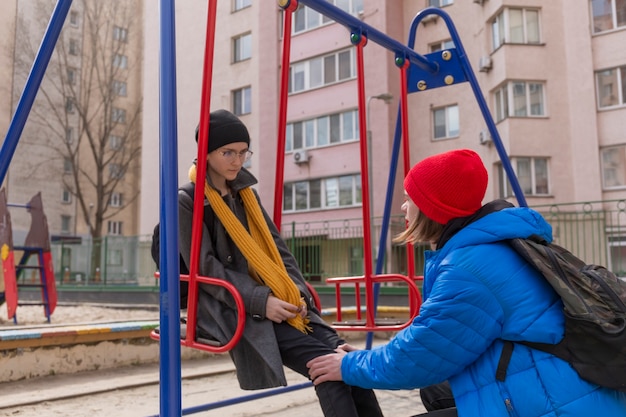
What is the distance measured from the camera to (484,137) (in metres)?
17.3

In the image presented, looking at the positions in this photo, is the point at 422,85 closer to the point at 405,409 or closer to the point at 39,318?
the point at 405,409

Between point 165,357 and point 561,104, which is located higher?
point 561,104

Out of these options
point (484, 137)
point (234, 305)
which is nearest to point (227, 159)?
point (234, 305)

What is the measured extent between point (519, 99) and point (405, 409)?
49.2 feet

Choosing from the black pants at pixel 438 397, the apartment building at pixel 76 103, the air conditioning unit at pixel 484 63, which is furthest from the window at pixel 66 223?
the black pants at pixel 438 397

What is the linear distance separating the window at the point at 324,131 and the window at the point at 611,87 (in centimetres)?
693

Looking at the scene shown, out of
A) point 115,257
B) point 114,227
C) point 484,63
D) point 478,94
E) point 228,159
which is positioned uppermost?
point 484,63

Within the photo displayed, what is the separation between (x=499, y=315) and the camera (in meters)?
1.33

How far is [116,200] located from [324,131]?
17.6m

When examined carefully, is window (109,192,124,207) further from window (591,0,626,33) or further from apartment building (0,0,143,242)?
window (591,0,626,33)

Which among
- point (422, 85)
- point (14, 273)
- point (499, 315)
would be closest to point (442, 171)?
point (499, 315)

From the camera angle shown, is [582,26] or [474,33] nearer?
[582,26]

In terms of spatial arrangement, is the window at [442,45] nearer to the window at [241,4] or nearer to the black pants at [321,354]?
the window at [241,4]

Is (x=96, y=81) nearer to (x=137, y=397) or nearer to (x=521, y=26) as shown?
(x=521, y=26)
